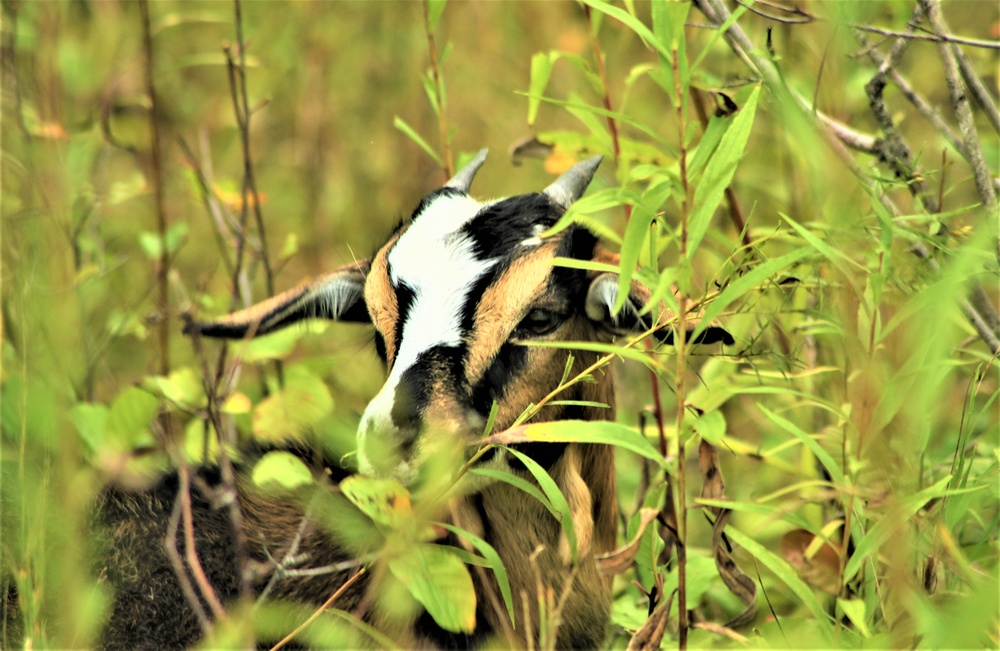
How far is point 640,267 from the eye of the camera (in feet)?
8.20

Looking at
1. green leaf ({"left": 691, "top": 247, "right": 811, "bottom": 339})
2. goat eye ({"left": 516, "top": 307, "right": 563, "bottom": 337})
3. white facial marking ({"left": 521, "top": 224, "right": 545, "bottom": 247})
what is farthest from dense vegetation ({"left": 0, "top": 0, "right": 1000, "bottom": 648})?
goat eye ({"left": 516, "top": 307, "right": 563, "bottom": 337})

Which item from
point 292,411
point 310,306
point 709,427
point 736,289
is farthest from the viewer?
point 292,411

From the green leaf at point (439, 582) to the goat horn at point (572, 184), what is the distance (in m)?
1.17

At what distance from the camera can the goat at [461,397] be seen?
2641mm

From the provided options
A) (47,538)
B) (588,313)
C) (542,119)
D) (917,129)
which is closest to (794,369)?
(588,313)

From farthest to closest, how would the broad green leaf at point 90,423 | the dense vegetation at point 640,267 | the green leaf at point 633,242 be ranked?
the broad green leaf at point 90,423, the dense vegetation at point 640,267, the green leaf at point 633,242

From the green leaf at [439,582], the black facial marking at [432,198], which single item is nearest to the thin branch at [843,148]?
the black facial marking at [432,198]

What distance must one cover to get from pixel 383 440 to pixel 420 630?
76cm

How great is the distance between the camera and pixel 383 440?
2500mm

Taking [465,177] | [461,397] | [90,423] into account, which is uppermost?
[465,177]

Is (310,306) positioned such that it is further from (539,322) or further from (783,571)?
(783,571)

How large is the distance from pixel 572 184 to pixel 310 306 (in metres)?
0.95

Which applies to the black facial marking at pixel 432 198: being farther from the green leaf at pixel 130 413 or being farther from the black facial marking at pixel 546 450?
→ the green leaf at pixel 130 413

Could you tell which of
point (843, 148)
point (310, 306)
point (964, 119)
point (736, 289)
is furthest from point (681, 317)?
point (310, 306)
